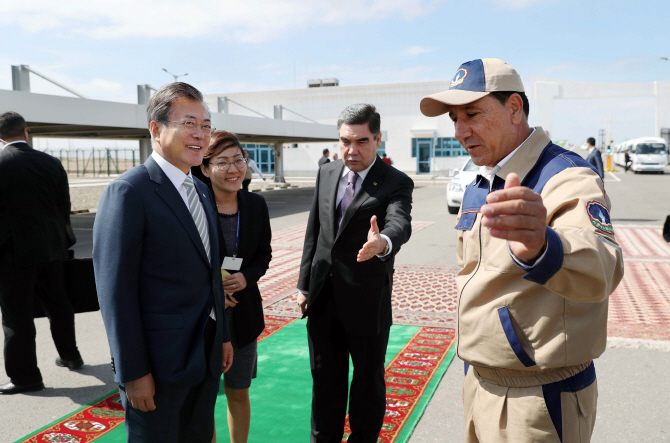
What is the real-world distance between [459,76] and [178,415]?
1.84 meters

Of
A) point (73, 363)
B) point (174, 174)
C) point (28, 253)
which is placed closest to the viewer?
point (174, 174)

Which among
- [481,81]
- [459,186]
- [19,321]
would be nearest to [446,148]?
[459,186]

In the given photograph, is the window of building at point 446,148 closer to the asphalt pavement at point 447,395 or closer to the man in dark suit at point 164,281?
the asphalt pavement at point 447,395

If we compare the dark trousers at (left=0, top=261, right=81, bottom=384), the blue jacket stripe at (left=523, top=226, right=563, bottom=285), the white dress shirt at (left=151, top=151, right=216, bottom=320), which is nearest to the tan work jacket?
the blue jacket stripe at (left=523, top=226, right=563, bottom=285)

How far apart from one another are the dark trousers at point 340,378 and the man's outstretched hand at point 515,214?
192 cm

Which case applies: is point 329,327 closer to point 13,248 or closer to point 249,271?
point 249,271

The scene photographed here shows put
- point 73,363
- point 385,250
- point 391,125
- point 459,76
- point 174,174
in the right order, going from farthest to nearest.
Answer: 1. point 391,125
2. point 73,363
3. point 385,250
4. point 174,174
5. point 459,76

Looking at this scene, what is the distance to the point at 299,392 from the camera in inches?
164

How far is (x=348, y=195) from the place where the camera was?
3.20m

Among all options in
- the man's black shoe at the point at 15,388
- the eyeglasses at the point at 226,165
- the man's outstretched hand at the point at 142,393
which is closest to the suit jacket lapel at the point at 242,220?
the eyeglasses at the point at 226,165

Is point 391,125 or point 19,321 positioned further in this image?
point 391,125

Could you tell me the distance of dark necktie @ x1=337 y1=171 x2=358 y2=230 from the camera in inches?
126

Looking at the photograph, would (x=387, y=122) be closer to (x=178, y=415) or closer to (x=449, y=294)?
(x=449, y=294)

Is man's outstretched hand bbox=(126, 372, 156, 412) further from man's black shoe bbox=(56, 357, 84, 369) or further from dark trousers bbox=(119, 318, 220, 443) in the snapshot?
man's black shoe bbox=(56, 357, 84, 369)
